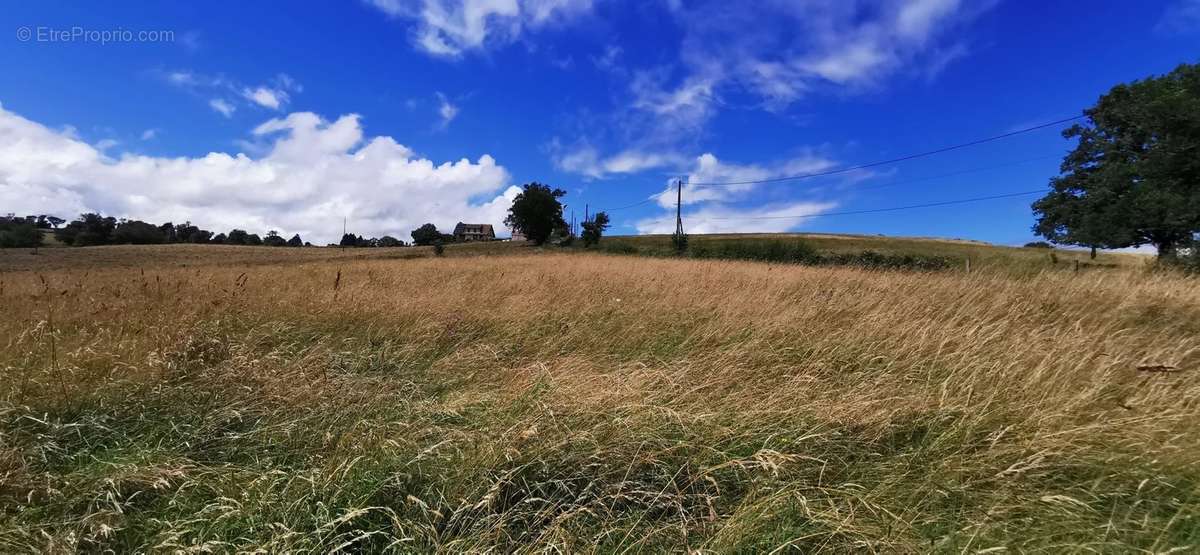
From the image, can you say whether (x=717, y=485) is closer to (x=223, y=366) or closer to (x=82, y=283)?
(x=223, y=366)

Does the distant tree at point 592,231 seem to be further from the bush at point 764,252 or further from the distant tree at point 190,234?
the distant tree at point 190,234

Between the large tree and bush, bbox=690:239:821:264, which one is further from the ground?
the large tree

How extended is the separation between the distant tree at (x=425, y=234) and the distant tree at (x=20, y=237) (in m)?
56.0

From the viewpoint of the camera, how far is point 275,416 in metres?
2.71

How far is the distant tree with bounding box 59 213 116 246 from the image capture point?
243 ft

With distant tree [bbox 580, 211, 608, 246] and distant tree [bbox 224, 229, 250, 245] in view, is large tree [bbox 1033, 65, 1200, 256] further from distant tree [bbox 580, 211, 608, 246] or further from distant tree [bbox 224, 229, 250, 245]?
distant tree [bbox 224, 229, 250, 245]

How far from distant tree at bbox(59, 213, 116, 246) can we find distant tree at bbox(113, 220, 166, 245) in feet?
3.56

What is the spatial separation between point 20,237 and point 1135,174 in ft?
391

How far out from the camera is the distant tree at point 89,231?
243 feet

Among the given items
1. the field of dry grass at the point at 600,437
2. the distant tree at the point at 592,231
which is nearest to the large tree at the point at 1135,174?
the field of dry grass at the point at 600,437

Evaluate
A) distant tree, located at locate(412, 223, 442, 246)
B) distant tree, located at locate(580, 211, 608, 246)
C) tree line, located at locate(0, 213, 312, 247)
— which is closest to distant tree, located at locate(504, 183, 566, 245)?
distant tree, located at locate(580, 211, 608, 246)

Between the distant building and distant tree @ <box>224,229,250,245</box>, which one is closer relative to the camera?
distant tree @ <box>224,229,250,245</box>

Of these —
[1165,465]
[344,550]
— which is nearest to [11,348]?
[344,550]

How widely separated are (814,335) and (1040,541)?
106 inches
